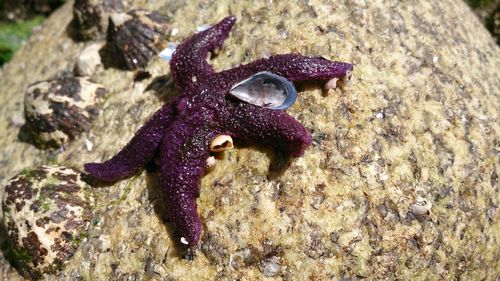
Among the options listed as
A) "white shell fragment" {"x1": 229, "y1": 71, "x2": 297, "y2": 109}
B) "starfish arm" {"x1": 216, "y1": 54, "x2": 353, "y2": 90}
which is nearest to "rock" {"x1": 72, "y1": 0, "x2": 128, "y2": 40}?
"starfish arm" {"x1": 216, "y1": 54, "x2": 353, "y2": 90}

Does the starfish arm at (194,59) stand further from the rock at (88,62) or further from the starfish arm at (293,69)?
the rock at (88,62)

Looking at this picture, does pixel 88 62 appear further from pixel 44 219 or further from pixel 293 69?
pixel 293 69

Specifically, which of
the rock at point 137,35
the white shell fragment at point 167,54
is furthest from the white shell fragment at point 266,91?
the rock at point 137,35

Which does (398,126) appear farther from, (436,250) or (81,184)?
(81,184)

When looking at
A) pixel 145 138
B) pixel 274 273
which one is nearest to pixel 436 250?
pixel 274 273

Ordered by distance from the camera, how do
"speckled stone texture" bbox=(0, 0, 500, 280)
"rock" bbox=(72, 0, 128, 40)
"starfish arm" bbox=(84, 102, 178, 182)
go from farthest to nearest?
"rock" bbox=(72, 0, 128, 40) → "starfish arm" bbox=(84, 102, 178, 182) → "speckled stone texture" bbox=(0, 0, 500, 280)

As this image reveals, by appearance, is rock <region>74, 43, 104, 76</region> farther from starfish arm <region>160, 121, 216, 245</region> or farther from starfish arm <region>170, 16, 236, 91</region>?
starfish arm <region>160, 121, 216, 245</region>
